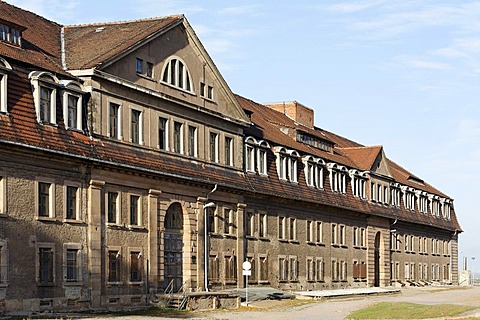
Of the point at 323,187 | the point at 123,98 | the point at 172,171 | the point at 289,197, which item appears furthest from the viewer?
the point at 323,187

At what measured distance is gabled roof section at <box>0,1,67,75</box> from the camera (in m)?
42.2

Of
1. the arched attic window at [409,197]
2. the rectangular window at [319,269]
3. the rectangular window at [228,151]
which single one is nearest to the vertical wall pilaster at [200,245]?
the rectangular window at [228,151]

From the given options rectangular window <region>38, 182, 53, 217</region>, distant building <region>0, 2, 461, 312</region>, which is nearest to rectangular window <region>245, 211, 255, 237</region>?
distant building <region>0, 2, 461, 312</region>

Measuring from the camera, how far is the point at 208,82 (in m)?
56.9

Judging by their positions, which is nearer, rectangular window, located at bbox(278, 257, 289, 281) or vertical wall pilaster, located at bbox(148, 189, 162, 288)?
vertical wall pilaster, located at bbox(148, 189, 162, 288)

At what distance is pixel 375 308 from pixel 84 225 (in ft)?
48.2

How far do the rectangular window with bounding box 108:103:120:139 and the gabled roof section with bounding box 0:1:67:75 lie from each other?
133 inches

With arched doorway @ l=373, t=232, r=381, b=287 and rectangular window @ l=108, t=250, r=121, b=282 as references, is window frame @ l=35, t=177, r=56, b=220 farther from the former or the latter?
arched doorway @ l=373, t=232, r=381, b=287

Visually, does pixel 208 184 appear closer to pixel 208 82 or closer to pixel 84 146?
pixel 208 82

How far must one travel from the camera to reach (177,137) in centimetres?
5341

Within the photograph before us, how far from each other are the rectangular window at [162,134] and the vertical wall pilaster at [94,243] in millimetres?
6723

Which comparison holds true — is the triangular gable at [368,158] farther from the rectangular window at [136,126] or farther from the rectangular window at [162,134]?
the rectangular window at [136,126]

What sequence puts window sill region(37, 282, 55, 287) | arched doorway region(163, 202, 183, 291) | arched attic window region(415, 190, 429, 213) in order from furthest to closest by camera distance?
arched attic window region(415, 190, 429, 213), arched doorway region(163, 202, 183, 291), window sill region(37, 282, 55, 287)

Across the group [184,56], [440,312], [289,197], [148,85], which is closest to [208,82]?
[184,56]
